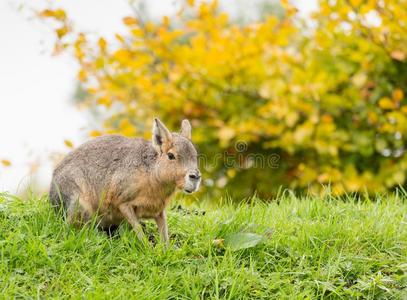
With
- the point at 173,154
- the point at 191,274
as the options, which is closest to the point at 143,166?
the point at 173,154

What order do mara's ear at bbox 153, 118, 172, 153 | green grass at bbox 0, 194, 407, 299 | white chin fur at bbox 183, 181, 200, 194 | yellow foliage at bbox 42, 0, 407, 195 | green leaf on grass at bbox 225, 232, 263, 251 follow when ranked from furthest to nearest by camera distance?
yellow foliage at bbox 42, 0, 407, 195 < mara's ear at bbox 153, 118, 172, 153 < green leaf on grass at bbox 225, 232, 263, 251 < white chin fur at bbox 183, 181, 200, 194 < green grass at bbox 0, 194, 407, 299

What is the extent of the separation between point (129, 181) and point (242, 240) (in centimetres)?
102

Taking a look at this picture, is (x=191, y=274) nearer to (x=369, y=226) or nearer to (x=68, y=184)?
(x=68, y=184)

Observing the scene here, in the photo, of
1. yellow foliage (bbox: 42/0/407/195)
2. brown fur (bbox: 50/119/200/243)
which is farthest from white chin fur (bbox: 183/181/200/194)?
yellow foliage (bbox: 42/0/407/195)

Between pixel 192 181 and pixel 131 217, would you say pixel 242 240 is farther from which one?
pixel 131 217

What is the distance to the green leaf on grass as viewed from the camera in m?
5.35

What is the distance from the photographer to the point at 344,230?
5.70 metres

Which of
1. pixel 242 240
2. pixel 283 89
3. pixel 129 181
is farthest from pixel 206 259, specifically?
pixel 283 89

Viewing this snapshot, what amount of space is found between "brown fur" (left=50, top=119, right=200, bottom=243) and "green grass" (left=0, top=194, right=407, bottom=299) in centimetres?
16

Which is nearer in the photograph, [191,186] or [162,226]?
[191,186]

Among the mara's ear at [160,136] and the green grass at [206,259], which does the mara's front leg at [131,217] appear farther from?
the mara's ear at [160,136]

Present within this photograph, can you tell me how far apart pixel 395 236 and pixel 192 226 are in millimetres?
1728

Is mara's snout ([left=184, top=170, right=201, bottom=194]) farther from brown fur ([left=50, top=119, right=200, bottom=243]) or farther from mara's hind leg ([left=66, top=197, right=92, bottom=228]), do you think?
mara's hind leg ([left=66, top=197, right=92, bottom=228])

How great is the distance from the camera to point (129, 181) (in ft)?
18.0
